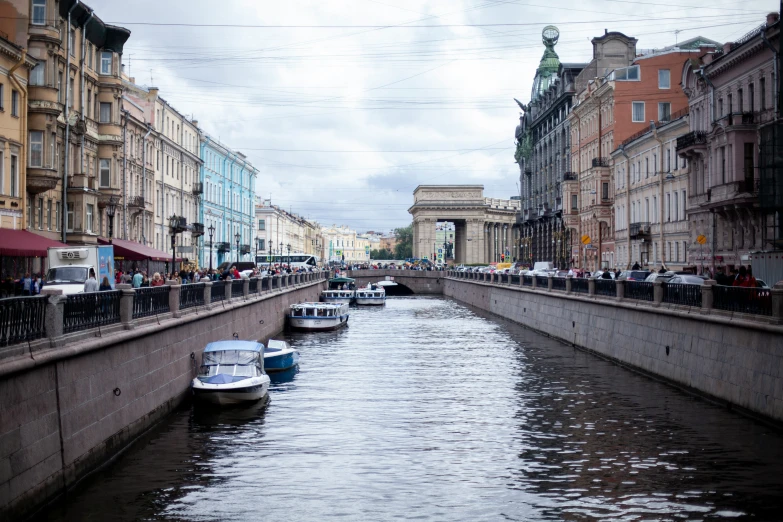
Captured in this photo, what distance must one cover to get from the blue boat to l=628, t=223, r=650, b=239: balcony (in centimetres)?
3486

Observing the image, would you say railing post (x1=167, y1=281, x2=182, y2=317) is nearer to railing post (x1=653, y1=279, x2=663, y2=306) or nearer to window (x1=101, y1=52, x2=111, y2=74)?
railing post (x1=653, y1=279, x2=663, y2=306)

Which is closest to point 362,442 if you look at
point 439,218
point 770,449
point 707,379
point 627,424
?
point 627,424

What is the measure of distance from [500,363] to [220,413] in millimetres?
15369

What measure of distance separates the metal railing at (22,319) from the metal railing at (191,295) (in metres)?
11.1

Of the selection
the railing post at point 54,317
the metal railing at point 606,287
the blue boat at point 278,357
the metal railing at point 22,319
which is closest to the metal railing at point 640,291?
the metal railing at point 606,287

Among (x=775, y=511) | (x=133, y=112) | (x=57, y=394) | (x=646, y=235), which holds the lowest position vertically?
(x=775, y=511)

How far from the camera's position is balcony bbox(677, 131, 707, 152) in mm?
48875

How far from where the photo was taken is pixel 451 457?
65.2 ft

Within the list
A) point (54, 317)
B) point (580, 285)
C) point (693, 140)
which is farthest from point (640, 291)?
point (54, 317)

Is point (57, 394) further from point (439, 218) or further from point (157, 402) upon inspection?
point (439, 218)

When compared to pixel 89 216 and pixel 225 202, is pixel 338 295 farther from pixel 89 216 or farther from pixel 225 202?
pixel 89 216

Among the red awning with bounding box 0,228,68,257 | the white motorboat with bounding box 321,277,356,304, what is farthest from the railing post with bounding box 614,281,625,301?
the white motorboat with bounding box 321,277,356,304

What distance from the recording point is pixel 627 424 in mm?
23422

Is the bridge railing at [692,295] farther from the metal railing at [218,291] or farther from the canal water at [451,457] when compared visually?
the metal railing at [218,291]
